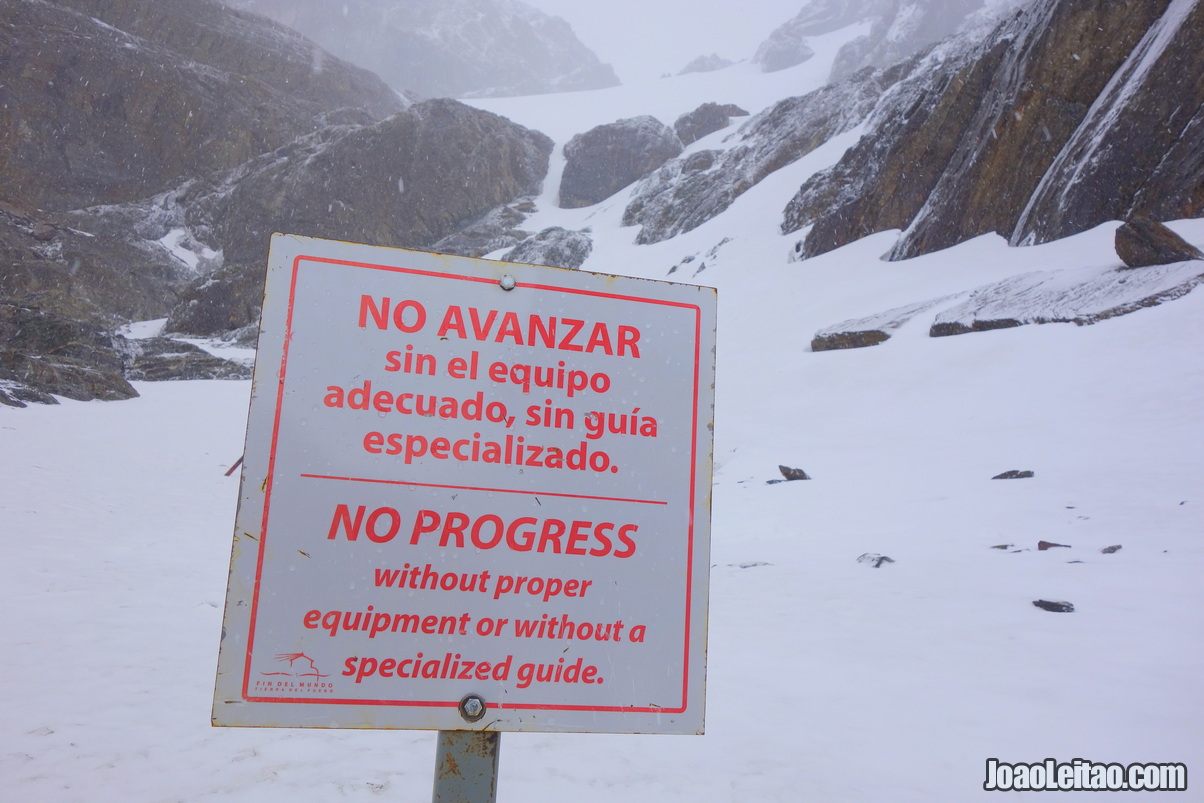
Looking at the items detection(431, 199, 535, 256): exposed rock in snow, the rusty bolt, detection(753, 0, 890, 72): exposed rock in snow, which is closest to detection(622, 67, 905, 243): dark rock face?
detection(431, 199, 535, 256): exposed rock in snow

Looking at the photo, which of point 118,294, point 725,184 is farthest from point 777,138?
point 118,294

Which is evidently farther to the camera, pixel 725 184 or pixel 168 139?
pixel 168 139

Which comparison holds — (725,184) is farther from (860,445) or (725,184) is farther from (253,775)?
(253,775)

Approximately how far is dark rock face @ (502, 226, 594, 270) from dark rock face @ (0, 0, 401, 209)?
84.3 ft

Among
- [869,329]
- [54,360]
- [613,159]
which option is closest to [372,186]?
[613,159]

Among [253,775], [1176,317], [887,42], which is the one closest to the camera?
[253,775]

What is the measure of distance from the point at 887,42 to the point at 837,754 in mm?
94721

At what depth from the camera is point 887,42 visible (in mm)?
79938

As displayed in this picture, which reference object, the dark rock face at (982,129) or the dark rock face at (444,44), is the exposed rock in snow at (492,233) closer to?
the dark rock face at (982,129)

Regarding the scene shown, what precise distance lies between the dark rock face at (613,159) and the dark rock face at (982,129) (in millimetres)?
27621

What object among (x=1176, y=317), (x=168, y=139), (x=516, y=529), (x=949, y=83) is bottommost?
(x=516, y=529)

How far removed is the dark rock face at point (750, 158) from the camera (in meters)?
30.1

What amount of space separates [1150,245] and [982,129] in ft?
26.2

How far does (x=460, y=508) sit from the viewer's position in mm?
1368
